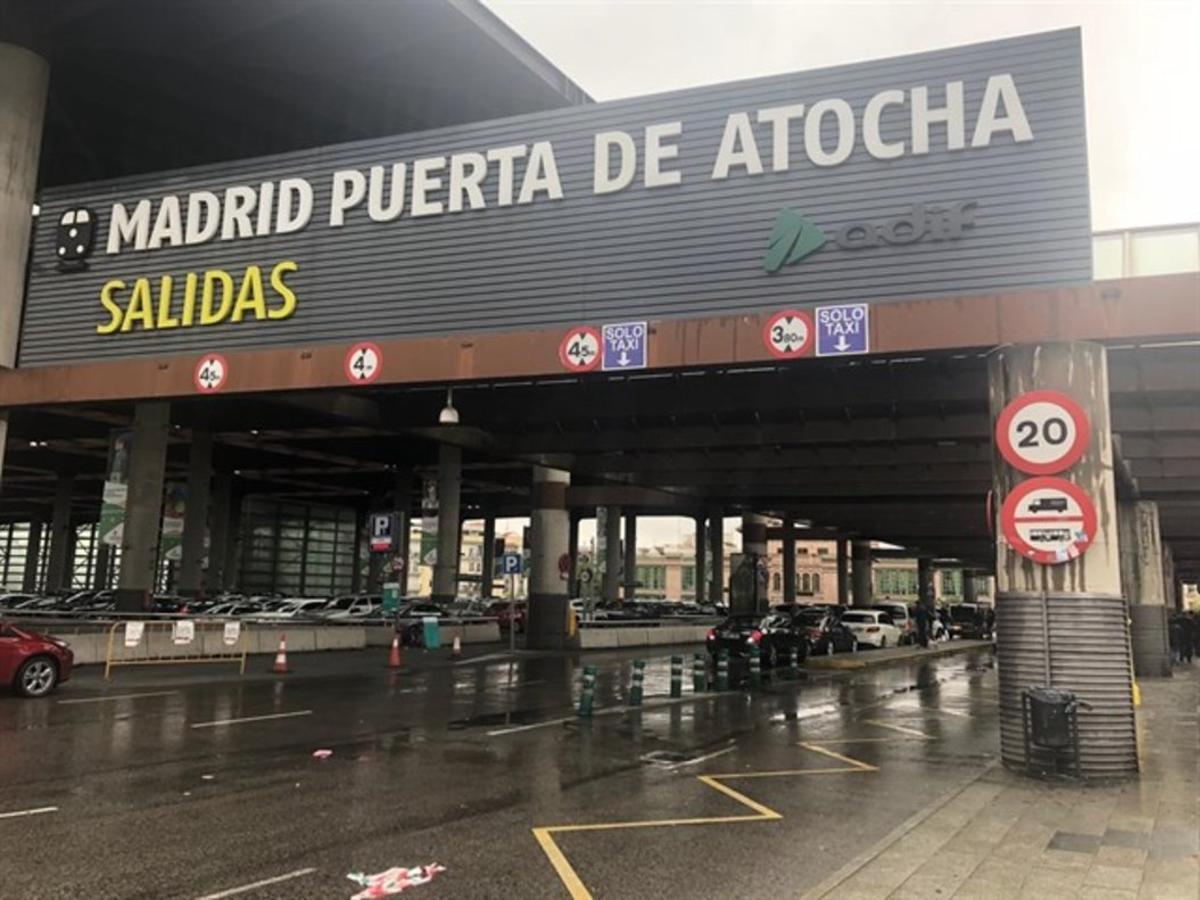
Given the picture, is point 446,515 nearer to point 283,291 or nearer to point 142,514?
point 142,514

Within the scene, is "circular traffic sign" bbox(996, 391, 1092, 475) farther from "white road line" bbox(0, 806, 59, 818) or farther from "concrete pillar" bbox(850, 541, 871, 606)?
"concrete pillar" bbox(850, 541, 871, 606)

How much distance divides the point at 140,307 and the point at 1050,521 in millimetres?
16677

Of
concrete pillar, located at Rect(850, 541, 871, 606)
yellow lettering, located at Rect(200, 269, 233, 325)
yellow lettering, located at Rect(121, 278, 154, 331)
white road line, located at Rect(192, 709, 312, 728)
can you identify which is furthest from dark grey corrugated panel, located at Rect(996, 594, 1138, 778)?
concrete pillar, located at Rect(850, 541, 871, 606)

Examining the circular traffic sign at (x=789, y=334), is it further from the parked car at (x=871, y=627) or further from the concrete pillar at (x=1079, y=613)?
the parked car at (x=871, y=627)

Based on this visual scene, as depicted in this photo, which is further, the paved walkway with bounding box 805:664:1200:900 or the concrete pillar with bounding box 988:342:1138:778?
the concrete pillar with bounding box 988:342:1138:778

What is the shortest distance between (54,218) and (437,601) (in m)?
34.0

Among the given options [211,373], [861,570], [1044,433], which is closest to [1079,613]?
[1044,433]

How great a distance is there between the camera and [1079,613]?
10.5 metres

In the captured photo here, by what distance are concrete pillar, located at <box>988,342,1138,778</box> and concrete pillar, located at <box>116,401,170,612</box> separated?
86.4 feet

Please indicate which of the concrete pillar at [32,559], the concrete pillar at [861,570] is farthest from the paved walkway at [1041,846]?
the concrete pillar at [32,559]

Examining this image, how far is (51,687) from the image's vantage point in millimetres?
16359

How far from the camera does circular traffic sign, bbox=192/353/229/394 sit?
16.7m

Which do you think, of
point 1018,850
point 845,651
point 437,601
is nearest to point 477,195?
point 1018,850

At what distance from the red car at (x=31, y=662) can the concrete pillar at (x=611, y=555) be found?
47399mm
